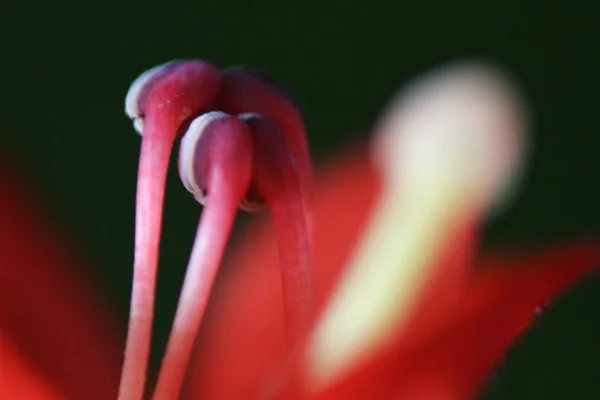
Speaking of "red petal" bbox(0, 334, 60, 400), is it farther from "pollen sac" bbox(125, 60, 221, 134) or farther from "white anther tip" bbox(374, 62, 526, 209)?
"white anther tip" bbox(374, 62, 526, 209)

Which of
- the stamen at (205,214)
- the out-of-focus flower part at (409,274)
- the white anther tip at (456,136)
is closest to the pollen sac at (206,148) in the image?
the stamen at (205,214)

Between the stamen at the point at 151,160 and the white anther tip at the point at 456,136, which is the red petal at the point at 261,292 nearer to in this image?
the white anther tip at the point at 456,136

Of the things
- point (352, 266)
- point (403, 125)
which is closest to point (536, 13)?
point (403, 125)

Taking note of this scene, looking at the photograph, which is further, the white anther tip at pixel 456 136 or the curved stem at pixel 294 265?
the white anther tip at pixel 456 136

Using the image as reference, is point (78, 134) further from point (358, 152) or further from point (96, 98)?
point (358, 152)

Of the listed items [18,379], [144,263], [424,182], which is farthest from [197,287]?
[424,182]

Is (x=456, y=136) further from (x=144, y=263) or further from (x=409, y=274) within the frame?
(x=144, y=263)

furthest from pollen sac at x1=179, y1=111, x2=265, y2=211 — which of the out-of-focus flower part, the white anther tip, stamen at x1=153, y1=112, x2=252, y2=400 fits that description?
the white anther tip

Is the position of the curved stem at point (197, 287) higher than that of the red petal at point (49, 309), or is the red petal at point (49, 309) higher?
the curved stem at point (197, 287)
